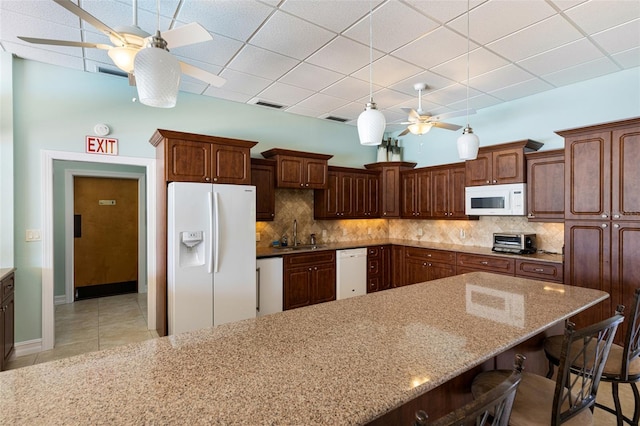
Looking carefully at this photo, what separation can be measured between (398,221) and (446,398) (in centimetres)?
468

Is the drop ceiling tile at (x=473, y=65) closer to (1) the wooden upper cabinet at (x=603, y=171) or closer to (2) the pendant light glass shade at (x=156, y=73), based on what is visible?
(1) the wooden upper cabinet at (x=603, y=171)

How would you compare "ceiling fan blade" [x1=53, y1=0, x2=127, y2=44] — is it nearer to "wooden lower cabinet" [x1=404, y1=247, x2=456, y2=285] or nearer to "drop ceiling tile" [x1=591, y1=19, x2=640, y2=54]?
"drop ceiling tile" [x1=591, y1=19, x2=640, y2=54]

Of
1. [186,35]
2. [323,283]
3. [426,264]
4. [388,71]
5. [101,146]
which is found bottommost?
[323,283]

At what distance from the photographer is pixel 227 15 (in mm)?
2477

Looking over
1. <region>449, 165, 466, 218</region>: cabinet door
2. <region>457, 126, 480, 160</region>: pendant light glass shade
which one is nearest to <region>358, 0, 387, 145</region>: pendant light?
<region>457, 126, 480, 160</region>: pendant light glass shade

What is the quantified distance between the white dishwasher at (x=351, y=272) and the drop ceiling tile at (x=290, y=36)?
2.80 metres

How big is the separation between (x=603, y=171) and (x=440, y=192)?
6.76 ft

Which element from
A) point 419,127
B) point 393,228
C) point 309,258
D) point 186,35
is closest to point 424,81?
point 419,127

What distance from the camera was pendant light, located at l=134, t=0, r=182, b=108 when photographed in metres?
1.23

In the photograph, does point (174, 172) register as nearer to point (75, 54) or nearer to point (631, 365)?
point (75, 54)

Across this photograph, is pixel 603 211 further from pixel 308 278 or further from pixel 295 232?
pixel 295 232

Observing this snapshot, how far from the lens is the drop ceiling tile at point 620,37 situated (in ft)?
8.79

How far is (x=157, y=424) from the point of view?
0.84 m

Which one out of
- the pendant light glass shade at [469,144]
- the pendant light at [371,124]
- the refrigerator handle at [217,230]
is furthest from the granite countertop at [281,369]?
the refrigerator handle at [217,230]
